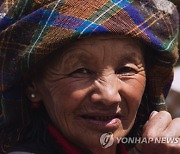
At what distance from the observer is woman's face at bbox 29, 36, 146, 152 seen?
2.22 metres

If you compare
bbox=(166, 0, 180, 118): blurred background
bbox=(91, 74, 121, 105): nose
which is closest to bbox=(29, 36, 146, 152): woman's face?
bbox=(91, 74, 121, 105): nose

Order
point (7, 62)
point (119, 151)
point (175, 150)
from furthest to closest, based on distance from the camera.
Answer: point (119, 151)
point (7, 62)
point (175, 150)

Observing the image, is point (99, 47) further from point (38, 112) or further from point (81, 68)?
point (38, 112)

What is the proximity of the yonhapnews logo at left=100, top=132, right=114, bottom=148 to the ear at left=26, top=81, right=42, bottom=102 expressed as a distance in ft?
1.24

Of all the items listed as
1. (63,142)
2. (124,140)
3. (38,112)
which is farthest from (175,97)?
(63,142)

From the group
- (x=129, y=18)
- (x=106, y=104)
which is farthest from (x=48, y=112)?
(x=129, y=18)

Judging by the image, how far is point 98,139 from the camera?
7.38 ft

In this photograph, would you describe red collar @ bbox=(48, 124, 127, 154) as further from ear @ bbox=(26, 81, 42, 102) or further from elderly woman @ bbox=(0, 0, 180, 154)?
ear @ bbox=(26, 81, 42, 102)

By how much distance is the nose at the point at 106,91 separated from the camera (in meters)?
2.17

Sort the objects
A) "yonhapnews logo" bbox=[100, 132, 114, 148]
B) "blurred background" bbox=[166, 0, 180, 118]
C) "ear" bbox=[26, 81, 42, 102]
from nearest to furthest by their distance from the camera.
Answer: "yonhapnews logo" bbox=[100, 132, 114, 148]
"ear" bbox=[26, 81, 42, 102]
"blurred background" bbox=[166, 0, 180, 118]

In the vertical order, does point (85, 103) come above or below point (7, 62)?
below

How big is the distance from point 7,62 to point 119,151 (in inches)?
28.0

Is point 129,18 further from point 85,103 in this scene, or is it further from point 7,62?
point 7,62

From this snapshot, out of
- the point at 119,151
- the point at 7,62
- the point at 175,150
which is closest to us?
the point at 175,150
